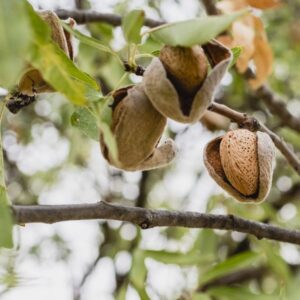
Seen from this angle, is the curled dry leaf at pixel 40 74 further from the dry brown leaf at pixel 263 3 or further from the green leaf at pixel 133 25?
the dry brown leaf at pixel 263 3

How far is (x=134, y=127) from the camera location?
85 cm

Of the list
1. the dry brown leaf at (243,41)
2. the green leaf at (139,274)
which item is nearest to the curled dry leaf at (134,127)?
the green leaf at (139,274)

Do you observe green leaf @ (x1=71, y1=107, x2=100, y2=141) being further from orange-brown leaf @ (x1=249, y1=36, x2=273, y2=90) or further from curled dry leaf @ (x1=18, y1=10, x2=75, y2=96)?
orange-brown leaf @ (x1=249, y1=36, x2=273, y2=90)

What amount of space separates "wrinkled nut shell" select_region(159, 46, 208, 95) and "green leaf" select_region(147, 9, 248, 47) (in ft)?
0.13

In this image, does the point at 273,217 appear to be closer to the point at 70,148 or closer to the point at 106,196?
the point at 106,196

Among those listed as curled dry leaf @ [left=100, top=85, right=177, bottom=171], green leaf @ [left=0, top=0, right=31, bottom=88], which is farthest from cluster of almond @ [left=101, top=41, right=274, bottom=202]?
green leaf @ [left=0, top=0, right=31, bottom=88]

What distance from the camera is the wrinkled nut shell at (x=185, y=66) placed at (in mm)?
807

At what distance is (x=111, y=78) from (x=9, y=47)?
A: 1538 millimetres

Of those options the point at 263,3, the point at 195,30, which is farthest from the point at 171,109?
the point at 263,3

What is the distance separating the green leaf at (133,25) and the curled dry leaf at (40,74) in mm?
158

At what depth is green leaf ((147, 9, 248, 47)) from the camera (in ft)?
2.30

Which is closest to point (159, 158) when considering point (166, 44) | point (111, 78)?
point (166, 44)

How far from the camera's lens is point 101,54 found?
2463mm

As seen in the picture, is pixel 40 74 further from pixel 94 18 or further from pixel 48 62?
pixel 94 18
